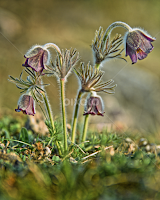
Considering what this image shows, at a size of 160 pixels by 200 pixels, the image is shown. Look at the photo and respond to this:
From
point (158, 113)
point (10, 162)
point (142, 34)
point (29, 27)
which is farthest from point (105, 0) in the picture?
point (10, 162)

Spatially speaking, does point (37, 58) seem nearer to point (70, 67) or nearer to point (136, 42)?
point (70, 67)

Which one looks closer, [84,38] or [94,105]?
[94,105]

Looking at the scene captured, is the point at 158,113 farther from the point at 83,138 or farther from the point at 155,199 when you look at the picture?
the point at 155,199

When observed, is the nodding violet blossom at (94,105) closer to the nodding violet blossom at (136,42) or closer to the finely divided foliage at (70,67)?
the finely divided foliage at (70,67)

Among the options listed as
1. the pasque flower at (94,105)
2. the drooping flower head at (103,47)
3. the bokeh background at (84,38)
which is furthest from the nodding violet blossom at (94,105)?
the bokeh background at (84,38)

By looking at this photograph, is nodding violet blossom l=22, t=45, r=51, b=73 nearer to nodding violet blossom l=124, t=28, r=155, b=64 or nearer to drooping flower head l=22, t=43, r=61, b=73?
drooping flower head l=22, t=43, r=61, b=73

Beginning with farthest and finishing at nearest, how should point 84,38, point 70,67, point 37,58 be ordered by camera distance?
point 84,38, point 70,67, point 37,58

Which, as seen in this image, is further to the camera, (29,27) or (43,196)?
(29,27)

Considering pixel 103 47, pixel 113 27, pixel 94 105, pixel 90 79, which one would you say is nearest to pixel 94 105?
pixel 94 105
